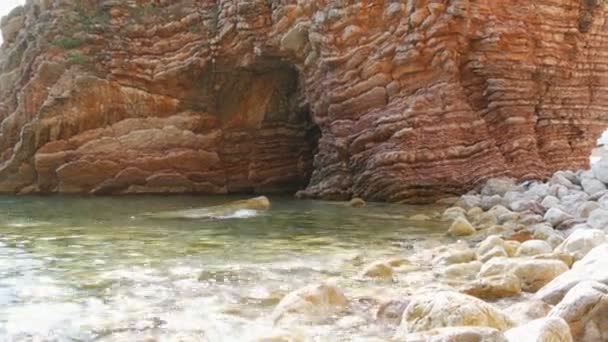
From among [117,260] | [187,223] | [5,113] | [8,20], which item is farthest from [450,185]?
[8,20]

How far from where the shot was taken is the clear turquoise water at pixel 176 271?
314cm

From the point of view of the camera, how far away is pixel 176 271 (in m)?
→ 4.64

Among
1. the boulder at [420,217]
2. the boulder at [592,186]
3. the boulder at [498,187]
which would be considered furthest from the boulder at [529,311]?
the boulder at [498,187]

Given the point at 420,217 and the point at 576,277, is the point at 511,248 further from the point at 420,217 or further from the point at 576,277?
the point at 420,217

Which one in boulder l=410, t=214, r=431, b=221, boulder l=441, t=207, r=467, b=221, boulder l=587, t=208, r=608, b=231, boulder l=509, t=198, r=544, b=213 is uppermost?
boulder l=587, t=208, r=608, b=231

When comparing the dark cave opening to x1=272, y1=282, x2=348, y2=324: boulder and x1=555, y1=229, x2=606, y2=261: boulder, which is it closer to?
x1=555, y1=229, x2=606, y2=261: boulder

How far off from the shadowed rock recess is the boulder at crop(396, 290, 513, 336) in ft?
29.7

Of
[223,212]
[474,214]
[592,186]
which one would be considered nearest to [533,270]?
[474,214]

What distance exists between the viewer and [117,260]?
515 centimetres

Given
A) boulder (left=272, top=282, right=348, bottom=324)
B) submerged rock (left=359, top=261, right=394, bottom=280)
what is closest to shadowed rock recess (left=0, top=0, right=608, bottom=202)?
submerged rock (left=359, top=261, right=394, bottom=280)

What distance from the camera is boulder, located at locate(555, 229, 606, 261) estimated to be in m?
4.49

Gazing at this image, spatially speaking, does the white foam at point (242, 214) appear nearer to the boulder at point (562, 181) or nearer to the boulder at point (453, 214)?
the boulder at point (453, 214)

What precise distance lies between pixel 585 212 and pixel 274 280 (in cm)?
447

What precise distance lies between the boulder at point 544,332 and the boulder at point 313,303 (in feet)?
3.86
